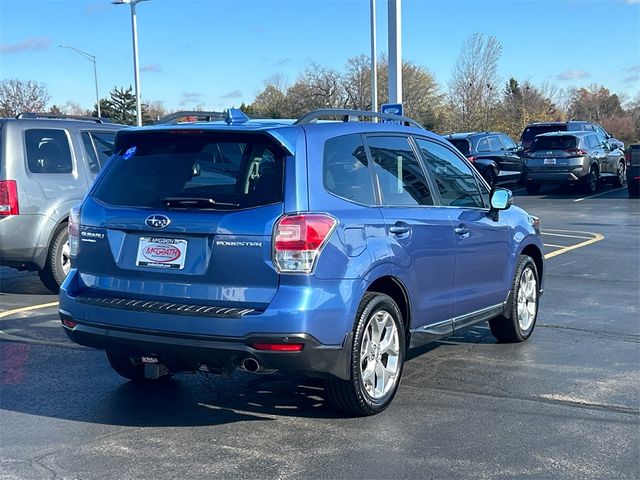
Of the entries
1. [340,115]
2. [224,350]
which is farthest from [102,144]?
[224,350]

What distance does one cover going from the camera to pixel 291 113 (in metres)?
47.6

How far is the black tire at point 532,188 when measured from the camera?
23547 millimetres

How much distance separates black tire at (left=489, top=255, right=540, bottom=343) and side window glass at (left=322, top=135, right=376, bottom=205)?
2.24m

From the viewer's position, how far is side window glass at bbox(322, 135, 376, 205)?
15.6 ft

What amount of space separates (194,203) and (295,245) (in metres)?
0.66

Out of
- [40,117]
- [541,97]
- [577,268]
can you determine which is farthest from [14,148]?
[541,97]

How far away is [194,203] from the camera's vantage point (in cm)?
455

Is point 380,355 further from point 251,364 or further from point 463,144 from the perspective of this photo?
point 463,144

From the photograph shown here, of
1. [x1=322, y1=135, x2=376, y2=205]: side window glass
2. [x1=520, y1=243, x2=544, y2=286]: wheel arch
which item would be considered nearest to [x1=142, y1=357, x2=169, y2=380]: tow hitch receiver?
[x1=322, y1=135, x2=376, y2=205]: side window glass

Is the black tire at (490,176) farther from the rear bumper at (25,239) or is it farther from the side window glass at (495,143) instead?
the rear bumper at (25,239)

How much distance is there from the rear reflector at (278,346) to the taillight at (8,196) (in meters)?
5.29

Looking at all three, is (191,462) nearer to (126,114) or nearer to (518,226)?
(518,226)

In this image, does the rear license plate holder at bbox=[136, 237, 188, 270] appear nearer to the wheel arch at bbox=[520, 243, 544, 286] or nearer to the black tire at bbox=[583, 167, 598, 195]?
the wheel arch at bbox=[520, 243, 544, 286]

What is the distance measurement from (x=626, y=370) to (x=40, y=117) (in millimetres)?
7037
